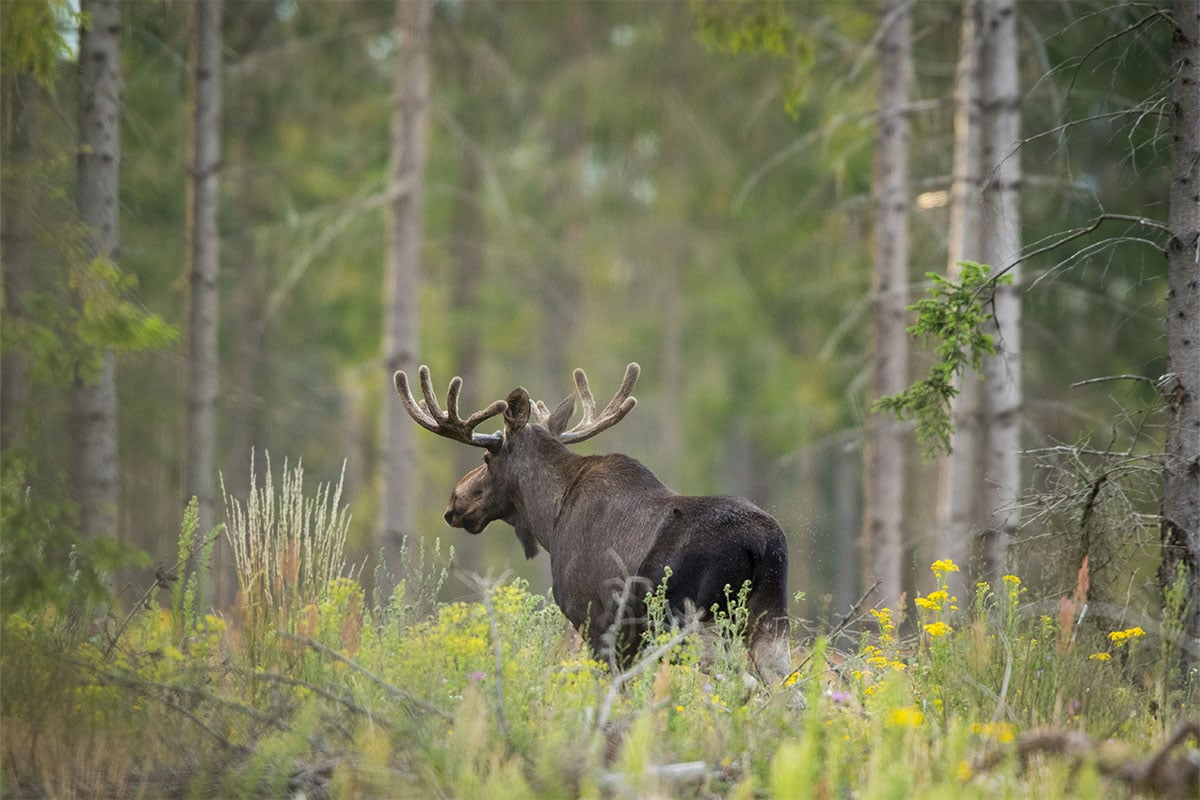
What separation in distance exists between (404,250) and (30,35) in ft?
26.8

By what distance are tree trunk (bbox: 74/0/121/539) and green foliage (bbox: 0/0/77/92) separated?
2761mm

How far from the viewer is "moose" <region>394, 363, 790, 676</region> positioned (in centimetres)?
700

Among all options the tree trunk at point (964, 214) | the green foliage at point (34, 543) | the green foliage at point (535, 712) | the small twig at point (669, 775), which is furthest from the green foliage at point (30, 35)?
the tree trunk at point (964, 214)

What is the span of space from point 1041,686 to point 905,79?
9108 millimetres

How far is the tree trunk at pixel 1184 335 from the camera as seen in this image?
6.79 m

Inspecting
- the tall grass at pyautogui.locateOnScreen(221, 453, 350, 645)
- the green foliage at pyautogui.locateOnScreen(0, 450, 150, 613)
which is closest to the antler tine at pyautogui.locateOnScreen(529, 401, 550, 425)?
the tall grass at pyautogui.locateOnScreen(221, 453, 350, 645)

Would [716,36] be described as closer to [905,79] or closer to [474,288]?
[905,79]

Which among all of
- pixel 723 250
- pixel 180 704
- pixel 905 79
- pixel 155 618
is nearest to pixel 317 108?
pixel 723 250

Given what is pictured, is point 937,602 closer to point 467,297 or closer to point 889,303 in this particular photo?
point 889,303

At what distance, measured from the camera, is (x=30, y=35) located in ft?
25.5

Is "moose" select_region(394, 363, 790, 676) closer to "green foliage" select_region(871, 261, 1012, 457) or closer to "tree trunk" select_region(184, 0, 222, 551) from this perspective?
"green foliage" select_region(871, 261, 1012, 457)

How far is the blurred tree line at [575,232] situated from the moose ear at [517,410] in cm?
624

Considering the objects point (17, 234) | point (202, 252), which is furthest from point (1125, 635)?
point (202, 252)

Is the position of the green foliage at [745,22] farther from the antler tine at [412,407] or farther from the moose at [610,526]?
the antler tine at [412,407]
